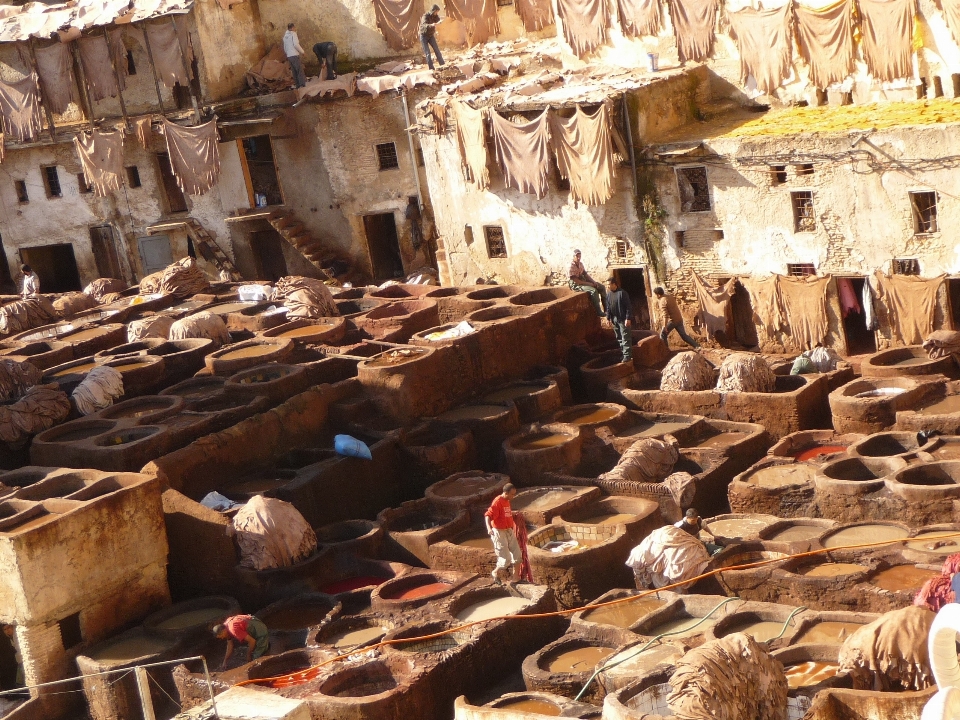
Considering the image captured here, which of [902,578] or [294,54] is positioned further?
[294,54]

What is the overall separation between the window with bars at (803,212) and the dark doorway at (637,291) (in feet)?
12.9

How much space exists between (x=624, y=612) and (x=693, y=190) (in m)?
12.9

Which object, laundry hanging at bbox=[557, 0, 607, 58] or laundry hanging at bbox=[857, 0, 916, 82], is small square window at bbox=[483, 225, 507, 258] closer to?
laundry hanging at bbox=[557, 0, 607, 58]

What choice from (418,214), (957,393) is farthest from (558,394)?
(418,214)

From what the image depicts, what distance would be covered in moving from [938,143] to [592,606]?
38.7ft

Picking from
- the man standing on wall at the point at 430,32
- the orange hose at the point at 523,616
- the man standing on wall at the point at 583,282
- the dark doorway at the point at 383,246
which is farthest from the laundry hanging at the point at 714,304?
the orange hose at the point at 523,616

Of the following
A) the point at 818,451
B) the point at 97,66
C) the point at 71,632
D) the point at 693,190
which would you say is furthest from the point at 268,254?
the point at 71,632

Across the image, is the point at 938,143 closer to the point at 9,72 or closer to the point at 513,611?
the point at 513,611

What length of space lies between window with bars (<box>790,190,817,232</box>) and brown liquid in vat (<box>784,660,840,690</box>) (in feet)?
43.6

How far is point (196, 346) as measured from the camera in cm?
2495

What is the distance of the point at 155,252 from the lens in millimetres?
37312

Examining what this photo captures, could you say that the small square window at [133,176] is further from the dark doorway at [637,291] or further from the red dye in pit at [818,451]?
the red dye in pit at [818,451]

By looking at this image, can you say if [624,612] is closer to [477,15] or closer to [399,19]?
[477,15]

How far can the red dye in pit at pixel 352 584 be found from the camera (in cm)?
1820
